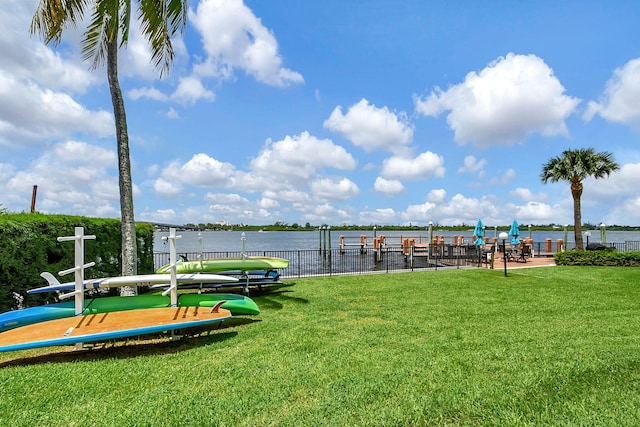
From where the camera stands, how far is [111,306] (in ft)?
21.2

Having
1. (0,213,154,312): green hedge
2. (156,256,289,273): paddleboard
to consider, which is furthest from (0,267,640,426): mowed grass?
(156,256,289,273): paddleboard

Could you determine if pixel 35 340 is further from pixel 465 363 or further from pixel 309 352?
pixel 465 363

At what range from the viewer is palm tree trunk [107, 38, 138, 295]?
8.41 meters

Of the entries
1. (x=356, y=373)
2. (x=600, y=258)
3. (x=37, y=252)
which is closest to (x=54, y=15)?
(x=37, y=252)

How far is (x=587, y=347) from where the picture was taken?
4949 millimetres

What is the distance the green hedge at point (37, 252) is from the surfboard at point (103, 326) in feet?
6.42

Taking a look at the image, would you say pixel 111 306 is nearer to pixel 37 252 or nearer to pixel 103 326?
pixel 103 326

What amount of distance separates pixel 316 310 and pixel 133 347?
144 inches

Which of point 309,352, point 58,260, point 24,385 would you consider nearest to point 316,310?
point 309,352

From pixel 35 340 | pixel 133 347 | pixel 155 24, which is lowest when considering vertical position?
pixel 133 347

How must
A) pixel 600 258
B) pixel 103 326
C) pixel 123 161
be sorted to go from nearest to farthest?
1. pixel 103 326
2. pixel 123 161
3. pixel 600 258

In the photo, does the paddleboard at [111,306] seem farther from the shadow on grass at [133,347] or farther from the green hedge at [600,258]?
the green hedge at [600,258]

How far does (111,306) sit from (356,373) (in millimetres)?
4820

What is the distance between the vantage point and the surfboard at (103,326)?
14.9 ft
